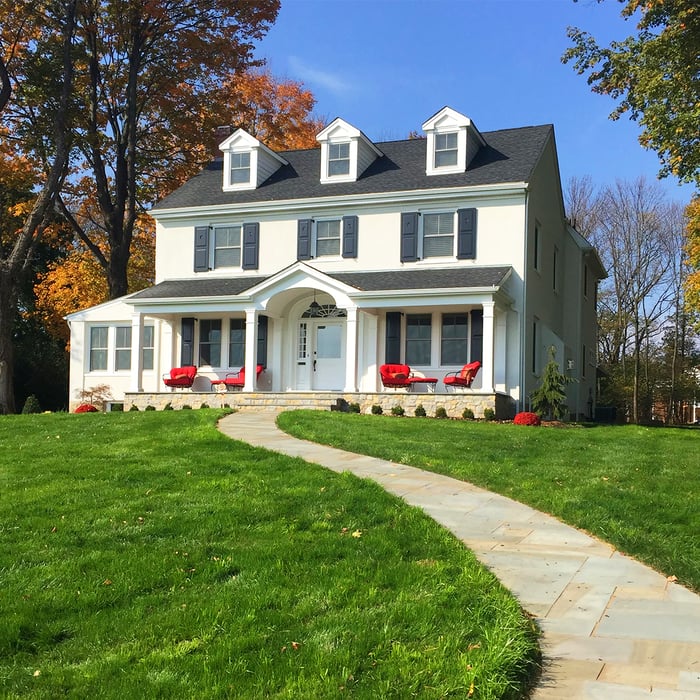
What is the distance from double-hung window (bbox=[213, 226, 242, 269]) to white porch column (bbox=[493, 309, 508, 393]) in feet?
24.8

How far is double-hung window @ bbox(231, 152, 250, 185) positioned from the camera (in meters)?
21.7

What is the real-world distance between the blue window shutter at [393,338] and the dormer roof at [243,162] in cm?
610

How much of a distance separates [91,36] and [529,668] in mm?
26264

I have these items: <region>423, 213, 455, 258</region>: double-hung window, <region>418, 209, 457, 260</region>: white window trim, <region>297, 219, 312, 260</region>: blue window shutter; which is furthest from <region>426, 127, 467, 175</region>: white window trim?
<region>297, 219, 312, 260</region>: blue window shutter

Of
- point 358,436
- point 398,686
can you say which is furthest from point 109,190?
point 398,686

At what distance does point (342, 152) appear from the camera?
68.2ft

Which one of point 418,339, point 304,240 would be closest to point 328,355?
point 418,339

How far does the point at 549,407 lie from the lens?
17.2 meters

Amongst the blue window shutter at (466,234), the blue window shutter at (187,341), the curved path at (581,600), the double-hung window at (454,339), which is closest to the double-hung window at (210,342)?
the blue window shutter at (187,341)

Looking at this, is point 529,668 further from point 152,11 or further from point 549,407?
point 152,11

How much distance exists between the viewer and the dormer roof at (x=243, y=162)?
849 inches

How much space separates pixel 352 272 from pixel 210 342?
4498 mm

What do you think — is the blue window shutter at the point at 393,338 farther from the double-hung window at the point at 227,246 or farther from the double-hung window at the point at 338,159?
the double-hung window at the point at 227,246

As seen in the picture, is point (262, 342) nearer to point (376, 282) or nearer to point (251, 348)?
point (251, 348)
